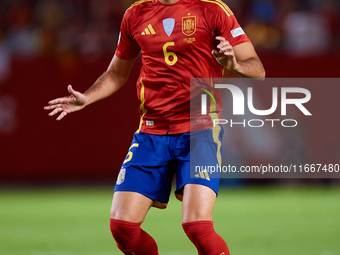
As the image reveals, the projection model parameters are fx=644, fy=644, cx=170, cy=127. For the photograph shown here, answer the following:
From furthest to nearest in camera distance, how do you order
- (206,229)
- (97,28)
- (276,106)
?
(97,28) → (276,106) → (206,229)

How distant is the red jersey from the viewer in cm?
473

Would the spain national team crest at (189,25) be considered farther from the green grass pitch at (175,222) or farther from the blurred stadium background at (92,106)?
the blurred stadium background at (92,106)

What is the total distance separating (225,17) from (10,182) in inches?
345

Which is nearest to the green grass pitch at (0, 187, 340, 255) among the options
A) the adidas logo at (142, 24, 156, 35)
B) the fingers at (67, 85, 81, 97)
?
the fingers at (67, 85, 81, 97)

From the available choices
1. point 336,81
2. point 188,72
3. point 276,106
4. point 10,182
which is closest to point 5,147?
point 10,182

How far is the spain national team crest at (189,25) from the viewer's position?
474 cm

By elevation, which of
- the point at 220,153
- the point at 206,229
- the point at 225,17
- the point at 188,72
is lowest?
the point at 206,229

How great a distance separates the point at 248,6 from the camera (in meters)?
13.4

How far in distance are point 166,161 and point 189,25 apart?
1.02 metres

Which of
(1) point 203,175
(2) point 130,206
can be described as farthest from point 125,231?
(1) point 203,175

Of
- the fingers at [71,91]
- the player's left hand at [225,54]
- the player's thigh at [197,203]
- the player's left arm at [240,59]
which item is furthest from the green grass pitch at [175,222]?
the player's left hand at [225,54]

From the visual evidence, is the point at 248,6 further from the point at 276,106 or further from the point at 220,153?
the point at 220,153

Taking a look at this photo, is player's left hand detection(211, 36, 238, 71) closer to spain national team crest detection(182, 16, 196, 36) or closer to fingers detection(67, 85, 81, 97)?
spain national team crest detection(182, 16, 196, 36)

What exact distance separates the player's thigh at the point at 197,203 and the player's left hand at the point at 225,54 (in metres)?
0.88
